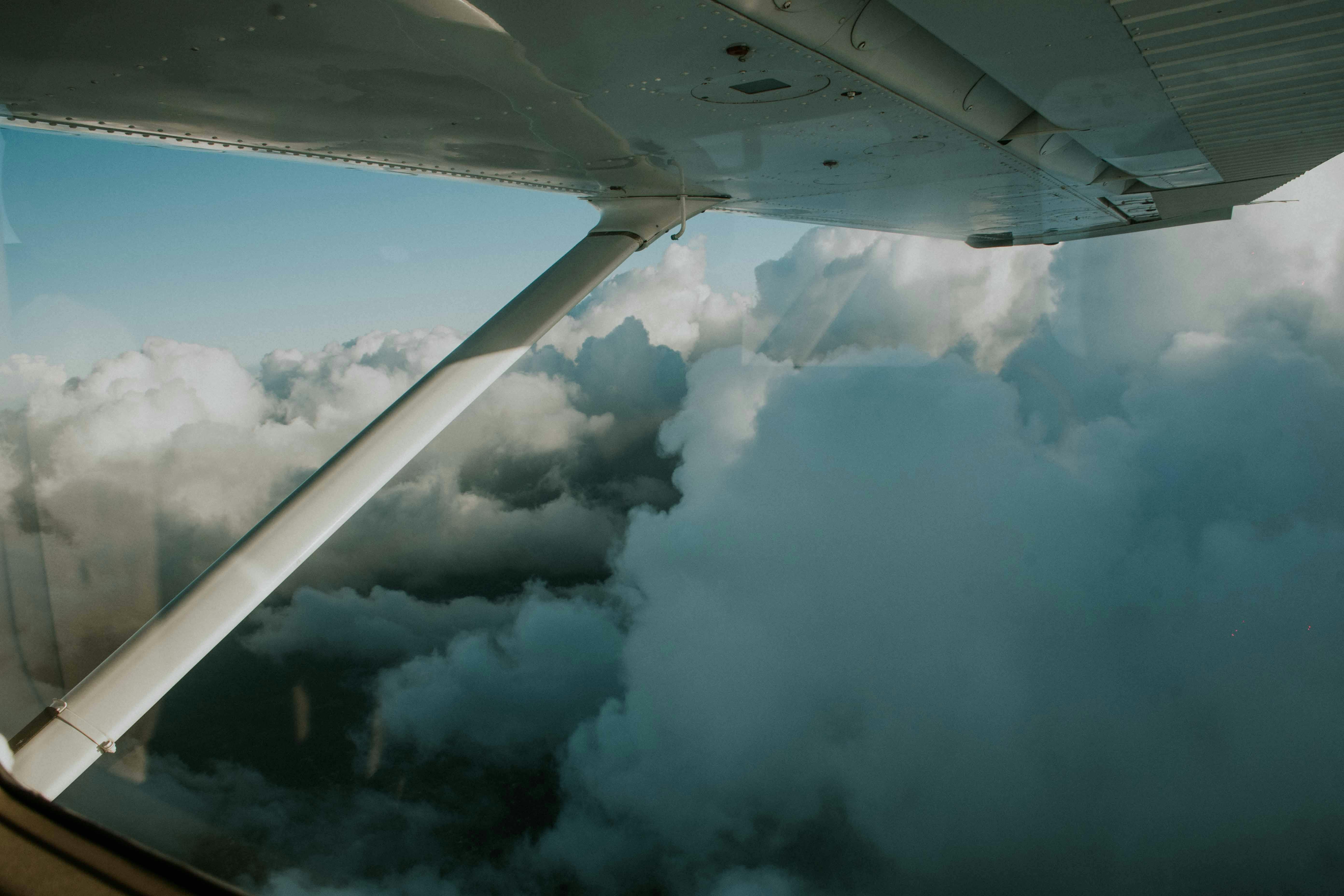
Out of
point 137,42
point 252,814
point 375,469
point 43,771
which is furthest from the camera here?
point 252,814

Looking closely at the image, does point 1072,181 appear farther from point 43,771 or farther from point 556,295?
point 43,771

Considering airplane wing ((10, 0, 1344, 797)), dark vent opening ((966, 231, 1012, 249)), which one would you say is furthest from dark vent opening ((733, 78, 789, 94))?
dark vent opening ((966, 231, 1012, 249))

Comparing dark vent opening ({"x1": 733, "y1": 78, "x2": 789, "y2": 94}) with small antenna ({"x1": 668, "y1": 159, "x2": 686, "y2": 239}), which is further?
small antenna ({"x1": 668, "y1": 159, "x2": 686, "y2": 239})

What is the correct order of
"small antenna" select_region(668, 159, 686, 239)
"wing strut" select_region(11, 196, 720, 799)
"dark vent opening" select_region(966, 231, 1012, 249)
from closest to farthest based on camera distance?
"wing strut" select_region(11, 196, 720, 799) → "small antenna" select_region(668, 159, 686, 239) → "dark vent opening" select_region(966, 231, 1012, 249)

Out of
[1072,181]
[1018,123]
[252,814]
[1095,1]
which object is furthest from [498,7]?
[252,814]

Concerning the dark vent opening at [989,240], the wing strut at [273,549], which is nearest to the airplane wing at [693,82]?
the wing strut at [273,549]

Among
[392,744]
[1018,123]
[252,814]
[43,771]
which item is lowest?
[392,744]

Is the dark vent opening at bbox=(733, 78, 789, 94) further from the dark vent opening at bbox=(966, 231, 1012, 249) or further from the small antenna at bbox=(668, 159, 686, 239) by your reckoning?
the dark vent opening at bbox=(966, 231, 1012, 249)

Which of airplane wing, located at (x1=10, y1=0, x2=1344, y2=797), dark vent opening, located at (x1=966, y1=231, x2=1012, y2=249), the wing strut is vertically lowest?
the wing strut
